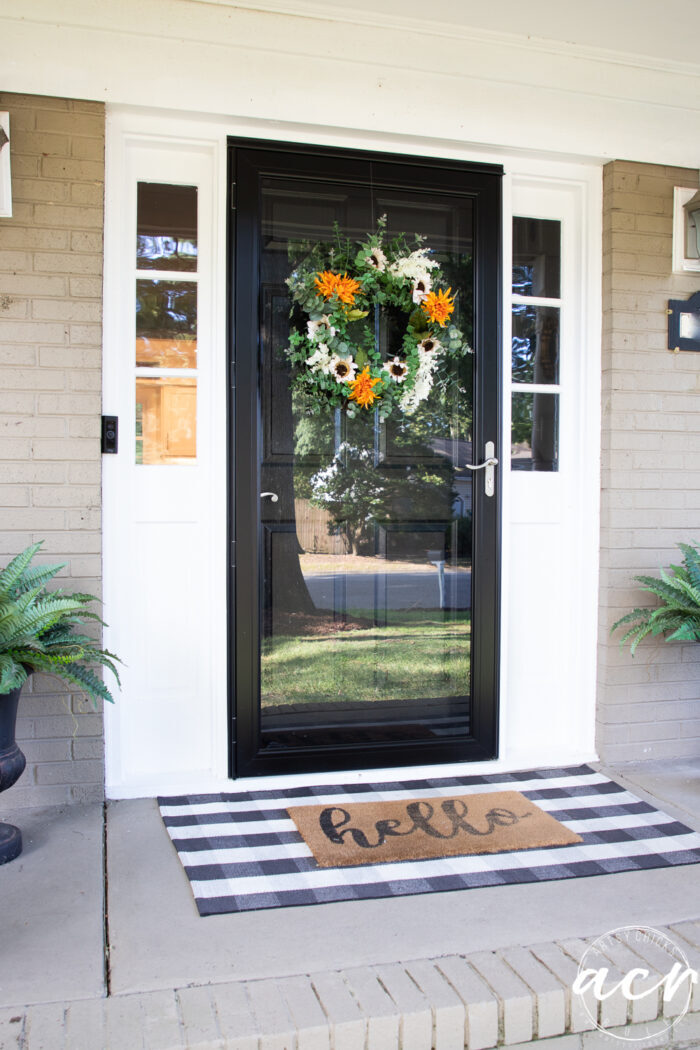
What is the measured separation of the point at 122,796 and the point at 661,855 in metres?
1.69

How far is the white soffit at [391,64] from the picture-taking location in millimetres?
2666

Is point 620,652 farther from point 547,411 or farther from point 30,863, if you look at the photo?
point 30,863

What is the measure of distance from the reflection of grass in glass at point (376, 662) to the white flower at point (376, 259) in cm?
122

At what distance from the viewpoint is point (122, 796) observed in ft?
9.33

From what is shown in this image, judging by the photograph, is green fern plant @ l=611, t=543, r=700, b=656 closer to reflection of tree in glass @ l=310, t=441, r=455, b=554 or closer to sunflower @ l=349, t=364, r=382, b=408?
reflection of tree in glass @ l=310, t=441, r=455, b=554

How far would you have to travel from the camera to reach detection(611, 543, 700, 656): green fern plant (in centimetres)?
289

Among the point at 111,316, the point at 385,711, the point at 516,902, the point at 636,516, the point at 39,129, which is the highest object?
the point at 39,129

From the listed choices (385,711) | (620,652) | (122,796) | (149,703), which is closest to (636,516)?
(620,652)

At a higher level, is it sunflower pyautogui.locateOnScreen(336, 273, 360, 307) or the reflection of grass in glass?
sunflower pyautogui.locateOnScreen(336, 273, 360, 307)

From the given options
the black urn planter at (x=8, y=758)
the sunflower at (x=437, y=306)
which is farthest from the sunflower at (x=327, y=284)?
the black urn planter at (x=8, y=758)

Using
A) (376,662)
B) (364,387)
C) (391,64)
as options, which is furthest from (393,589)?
(391,64)
